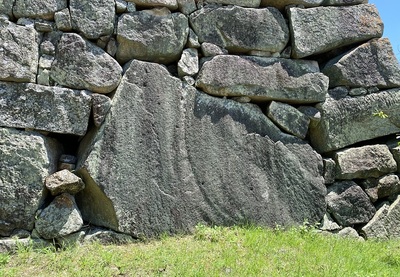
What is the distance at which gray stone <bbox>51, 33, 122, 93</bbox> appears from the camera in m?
3.64

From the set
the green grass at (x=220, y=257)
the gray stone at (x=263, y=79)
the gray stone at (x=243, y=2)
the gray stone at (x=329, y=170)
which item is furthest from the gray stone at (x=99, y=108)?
the gray stone at (x=329, y=170)

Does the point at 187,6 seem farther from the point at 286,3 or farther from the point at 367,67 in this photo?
the point at 367,67

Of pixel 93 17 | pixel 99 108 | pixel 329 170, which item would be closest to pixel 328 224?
pixel 329 170

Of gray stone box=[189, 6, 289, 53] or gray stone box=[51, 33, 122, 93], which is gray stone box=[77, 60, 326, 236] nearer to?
gray stone box=[51, 33, 122, 93]

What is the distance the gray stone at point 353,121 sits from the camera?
14.4 ft

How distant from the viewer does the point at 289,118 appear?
13.9 feet

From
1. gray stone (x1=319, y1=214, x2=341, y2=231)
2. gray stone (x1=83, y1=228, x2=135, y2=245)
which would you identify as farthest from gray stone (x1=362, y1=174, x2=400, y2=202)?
gray stone (x1=83, y1=228, x2=135, y2=245)

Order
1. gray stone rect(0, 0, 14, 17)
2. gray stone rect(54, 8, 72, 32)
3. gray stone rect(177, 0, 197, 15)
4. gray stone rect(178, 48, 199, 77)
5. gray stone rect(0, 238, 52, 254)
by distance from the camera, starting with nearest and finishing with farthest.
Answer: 1. gray stone rect(0, 238, 52, 254)
2. gray stone rect(0, 0, 14, 17)
3. gray stone rect(54, 8, 72, 32)
4. gray stone rect(178, 48, 199, 77)
5. gray stone rect(177, 0, 197, 15)

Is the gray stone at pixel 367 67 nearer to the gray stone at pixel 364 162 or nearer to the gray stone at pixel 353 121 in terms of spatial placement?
the gray stone at pixel 353 121

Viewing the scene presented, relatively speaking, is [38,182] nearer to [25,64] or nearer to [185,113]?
[25,64]

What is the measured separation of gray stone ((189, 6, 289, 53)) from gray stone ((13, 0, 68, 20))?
1.29 m

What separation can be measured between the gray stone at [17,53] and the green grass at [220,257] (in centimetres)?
143

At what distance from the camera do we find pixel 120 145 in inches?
145

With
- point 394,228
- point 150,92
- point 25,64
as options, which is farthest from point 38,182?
point 394,228
